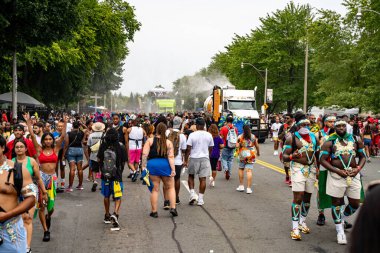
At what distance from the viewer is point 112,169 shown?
8281 mm

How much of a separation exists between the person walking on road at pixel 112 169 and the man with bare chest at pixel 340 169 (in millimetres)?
3250

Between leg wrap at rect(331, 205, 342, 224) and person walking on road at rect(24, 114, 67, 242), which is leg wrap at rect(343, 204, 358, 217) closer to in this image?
leg wrap at rect(331, 205, 342, 224)

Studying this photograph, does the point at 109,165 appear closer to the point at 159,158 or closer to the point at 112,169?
the point at 112,169

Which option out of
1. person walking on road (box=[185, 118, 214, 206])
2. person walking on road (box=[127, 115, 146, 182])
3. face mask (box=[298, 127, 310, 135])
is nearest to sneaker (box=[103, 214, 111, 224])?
person walking on road (box=[185, 118, 214, 206])

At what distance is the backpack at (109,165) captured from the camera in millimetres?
8266

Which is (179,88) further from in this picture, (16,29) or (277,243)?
(277,243)

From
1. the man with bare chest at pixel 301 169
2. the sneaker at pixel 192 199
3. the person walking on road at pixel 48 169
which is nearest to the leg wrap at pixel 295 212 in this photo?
the man with bare chest at pixel 301 169

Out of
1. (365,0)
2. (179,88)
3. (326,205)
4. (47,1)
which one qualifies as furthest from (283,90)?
(179,88)

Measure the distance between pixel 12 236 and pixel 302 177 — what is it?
4.65m

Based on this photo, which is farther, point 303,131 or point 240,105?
point 240,105

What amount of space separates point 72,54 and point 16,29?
11030 millimetres

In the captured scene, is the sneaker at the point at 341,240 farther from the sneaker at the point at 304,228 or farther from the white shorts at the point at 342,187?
the sneaker at the point at 304,228

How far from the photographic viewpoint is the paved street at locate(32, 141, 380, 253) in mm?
7180

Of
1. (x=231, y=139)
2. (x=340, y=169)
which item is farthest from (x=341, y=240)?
(x=231, y=139)
